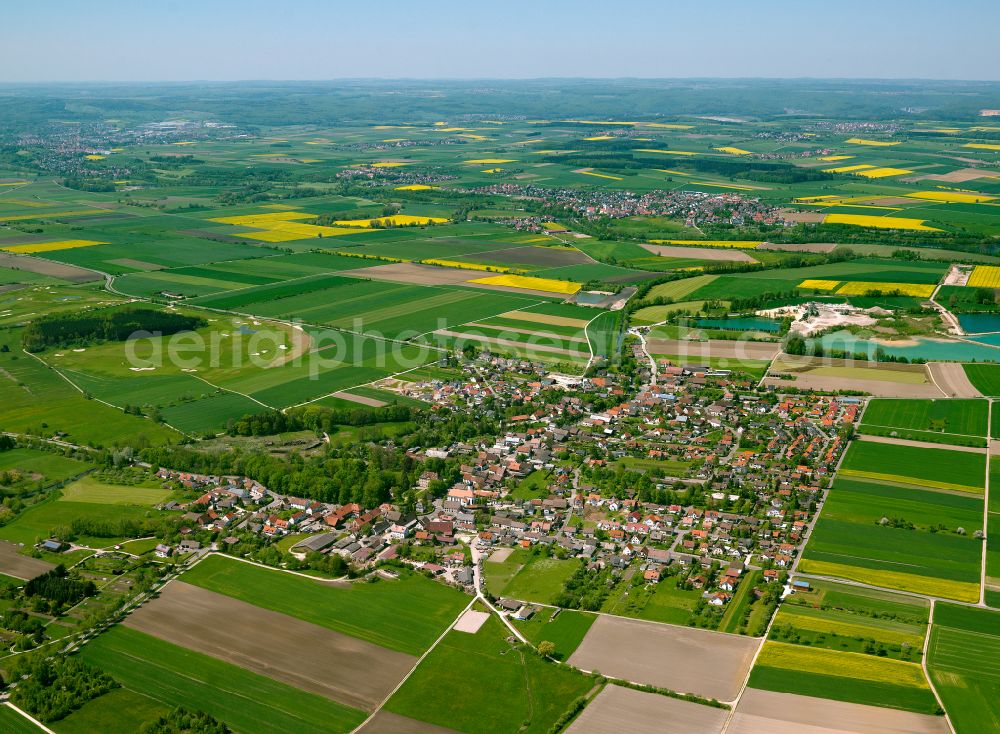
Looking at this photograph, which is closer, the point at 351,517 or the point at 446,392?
the point at 351,517

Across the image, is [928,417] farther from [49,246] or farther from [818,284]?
[49,246]

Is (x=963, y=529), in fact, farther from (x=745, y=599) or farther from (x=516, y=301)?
(x=516, y=301)

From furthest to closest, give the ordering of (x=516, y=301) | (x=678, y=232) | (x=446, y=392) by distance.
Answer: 1. (x=678, y=232)
2. (x=516, y=301)
3. (x=446, y=392)

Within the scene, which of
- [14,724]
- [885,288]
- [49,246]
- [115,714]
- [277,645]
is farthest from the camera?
[49,246]

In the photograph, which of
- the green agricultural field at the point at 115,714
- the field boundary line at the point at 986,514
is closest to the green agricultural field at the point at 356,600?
the green agricultural field at the point at 115,714

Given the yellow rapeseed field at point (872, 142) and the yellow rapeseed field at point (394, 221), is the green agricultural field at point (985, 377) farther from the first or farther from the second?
the yellow rapeseed field at point (872, 142)

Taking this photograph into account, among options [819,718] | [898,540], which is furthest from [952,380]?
[819,718]

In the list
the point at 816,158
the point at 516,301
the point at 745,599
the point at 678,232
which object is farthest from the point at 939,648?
the point at 816,158
